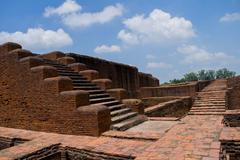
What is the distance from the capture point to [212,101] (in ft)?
38.4

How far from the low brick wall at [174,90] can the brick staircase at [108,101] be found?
9306mm

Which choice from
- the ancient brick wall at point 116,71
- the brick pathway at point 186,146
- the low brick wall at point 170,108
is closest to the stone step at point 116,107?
the low brick wall at point 170,108

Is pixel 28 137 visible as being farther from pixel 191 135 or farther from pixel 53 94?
pixel 191 135

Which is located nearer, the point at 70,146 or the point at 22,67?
the point at 70,146

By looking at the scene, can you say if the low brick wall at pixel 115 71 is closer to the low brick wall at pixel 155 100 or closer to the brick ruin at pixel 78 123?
the brick ruin at pixel 78 123

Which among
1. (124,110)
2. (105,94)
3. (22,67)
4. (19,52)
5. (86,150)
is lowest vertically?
(86,150)

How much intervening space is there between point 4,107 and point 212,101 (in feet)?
30.0

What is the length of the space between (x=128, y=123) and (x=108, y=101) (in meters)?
1.58

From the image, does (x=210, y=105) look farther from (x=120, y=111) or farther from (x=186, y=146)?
(x=186, y=146)

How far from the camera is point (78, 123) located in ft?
19.3

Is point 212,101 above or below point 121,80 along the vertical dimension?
below

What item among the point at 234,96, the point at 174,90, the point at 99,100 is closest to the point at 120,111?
the point at 99,100

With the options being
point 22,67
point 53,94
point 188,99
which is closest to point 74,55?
point 22,67

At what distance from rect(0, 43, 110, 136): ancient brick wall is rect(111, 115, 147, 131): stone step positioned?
0.32 m
